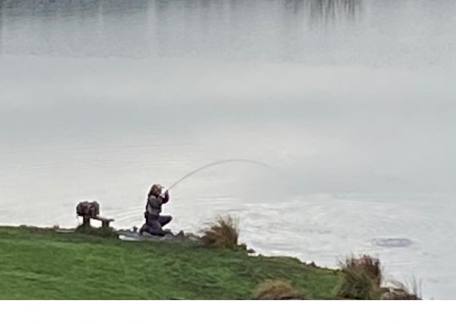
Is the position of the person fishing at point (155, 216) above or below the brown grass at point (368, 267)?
above

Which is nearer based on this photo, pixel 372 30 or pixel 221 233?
pixel 221 233

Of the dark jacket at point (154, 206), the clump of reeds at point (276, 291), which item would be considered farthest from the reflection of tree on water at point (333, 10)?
the clump of reeds at point (276, 291)

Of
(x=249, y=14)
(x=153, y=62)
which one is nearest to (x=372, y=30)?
(x=249, y=14)

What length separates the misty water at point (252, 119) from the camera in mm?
5406

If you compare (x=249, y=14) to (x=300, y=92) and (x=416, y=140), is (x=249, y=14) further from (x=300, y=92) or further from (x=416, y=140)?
(x=416, y=140)

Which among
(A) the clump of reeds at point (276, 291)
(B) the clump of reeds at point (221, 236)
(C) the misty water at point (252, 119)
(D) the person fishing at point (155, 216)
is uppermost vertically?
(C) the misty water at point (252, 119)

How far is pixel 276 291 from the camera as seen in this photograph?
3.06m

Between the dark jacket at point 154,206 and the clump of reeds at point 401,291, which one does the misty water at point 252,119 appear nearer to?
the clump of reeds at point 401,291

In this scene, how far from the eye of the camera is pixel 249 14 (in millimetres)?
10359

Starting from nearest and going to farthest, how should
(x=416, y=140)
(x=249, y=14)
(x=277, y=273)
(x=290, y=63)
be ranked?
1. (x=277, y=273)
2. (x=416, y=140)
3. (x=290, y=63)
4. (x=249, y=14)

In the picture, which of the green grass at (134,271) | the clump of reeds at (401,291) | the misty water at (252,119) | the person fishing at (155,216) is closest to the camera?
the green grass at (134,271)

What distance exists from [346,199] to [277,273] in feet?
7.36

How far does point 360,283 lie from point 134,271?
0.76 metres

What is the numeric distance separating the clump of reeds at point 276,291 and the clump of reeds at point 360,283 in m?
0.19
